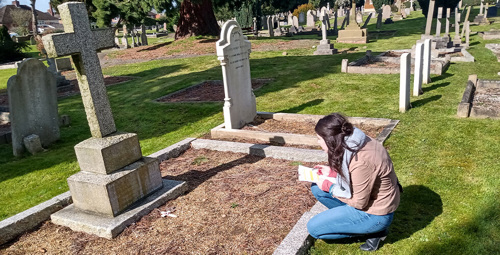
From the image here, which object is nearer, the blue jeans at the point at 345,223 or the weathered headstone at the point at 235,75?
the blue jeans at the point at 345,223

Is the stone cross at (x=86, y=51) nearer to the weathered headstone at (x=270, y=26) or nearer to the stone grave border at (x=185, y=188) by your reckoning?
the stone grave border at (x=185, y=188)

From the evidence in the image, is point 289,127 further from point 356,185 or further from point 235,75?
point 356,185

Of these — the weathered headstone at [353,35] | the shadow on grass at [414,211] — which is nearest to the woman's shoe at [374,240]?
the shadow on grass at [414,211]

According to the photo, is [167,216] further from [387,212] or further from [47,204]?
[387,212]

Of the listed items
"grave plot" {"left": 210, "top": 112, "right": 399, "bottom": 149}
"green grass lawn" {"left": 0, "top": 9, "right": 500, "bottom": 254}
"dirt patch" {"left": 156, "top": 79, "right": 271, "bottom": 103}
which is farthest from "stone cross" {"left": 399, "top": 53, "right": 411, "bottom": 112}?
"dirt patch" {"left": 156, "top": 79, "right": 271, "bottom": 103}

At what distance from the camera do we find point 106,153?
13.7 ft

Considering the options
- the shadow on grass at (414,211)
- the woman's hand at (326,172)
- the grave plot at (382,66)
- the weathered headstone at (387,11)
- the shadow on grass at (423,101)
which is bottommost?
the shadow on grass at (414,211)

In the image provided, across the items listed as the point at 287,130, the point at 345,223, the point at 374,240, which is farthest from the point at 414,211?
the point at 287,130

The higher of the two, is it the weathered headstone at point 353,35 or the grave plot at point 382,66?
the weathered headstone at point 353,35

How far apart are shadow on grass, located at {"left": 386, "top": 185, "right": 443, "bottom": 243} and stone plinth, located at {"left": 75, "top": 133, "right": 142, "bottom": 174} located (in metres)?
3.13

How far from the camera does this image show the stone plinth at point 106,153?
13.7 ft

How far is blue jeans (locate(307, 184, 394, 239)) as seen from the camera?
328cm

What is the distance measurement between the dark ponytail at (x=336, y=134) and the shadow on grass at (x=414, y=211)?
3.81 feet

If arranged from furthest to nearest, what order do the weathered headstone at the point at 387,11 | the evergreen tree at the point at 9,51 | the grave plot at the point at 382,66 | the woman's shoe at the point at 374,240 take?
the weathered headstone at the point at 387,11
the evergreen tree at the point at 9,51
the grave plot at the point at 382,66
the woman's shoe at the point at 374,240
